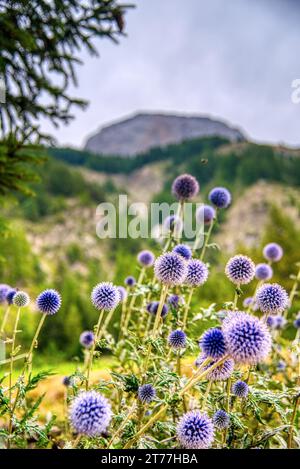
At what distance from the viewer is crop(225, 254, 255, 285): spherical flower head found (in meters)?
2.16

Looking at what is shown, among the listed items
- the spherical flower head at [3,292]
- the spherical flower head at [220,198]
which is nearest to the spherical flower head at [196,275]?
the spherical flower head at [220,198]

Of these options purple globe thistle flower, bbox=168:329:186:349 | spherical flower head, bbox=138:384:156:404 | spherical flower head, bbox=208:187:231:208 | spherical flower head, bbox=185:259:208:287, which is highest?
spherical flower head, bbox=208:187:231:208

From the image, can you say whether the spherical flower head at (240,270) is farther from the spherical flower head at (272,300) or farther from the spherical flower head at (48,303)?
the spherical flower head at (48,303)

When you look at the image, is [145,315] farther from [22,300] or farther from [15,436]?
[15,436]

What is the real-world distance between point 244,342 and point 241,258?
87cm

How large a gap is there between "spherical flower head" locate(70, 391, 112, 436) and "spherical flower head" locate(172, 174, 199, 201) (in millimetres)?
2117

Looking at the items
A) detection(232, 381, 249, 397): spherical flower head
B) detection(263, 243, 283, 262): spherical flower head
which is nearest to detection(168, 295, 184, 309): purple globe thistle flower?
detection(232, 381, 249, 397): spherical flower head

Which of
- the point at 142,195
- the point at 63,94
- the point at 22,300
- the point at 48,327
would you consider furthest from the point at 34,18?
the point at 142,195

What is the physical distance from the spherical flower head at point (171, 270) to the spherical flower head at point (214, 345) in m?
0.39

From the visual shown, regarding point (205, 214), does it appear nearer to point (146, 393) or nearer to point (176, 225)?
point (176, 225)

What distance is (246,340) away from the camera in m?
1.42

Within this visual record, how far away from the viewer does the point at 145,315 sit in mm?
3264

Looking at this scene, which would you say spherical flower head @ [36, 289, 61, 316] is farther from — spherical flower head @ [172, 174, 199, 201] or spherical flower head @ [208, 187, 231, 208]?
spherical flower head @ [208, 187, 231, 208]
